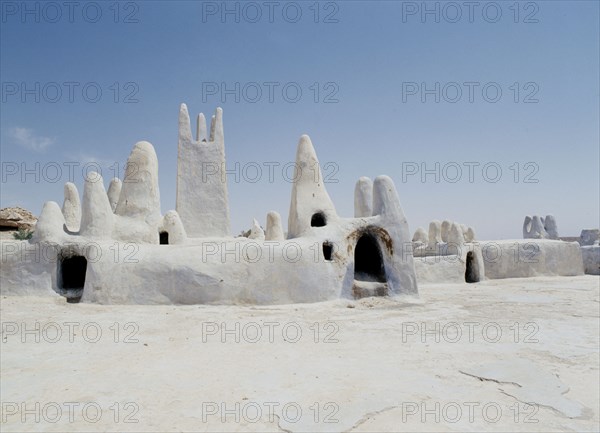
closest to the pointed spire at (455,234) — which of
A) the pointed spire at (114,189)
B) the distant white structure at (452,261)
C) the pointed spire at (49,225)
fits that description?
the distant white structure at (452,261)

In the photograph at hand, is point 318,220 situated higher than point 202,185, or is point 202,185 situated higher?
point 202,185

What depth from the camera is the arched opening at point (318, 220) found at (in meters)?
13.5

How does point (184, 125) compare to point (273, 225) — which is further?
point (273, 225)

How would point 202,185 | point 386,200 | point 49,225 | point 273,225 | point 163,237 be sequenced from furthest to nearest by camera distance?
point 273,225 → point 202,185 → point 163,237 → point 386,200 → point 49,225

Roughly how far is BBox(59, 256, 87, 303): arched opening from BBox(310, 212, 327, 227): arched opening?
7.46 meters

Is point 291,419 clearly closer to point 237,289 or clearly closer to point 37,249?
point 237,289

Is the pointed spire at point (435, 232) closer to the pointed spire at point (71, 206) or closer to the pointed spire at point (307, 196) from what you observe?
the pointed spire at point (307, 196)

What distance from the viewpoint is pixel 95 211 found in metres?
12.7

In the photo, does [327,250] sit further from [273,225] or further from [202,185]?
[202,185]

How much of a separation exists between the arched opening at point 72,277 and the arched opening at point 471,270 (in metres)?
16.9

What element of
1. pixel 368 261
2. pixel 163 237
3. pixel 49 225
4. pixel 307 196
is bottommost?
pixel 368 261

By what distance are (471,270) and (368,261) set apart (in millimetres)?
7662

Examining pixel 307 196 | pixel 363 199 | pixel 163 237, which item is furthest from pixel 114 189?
pixel 363 199

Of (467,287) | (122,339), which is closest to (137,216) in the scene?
(122,339)
